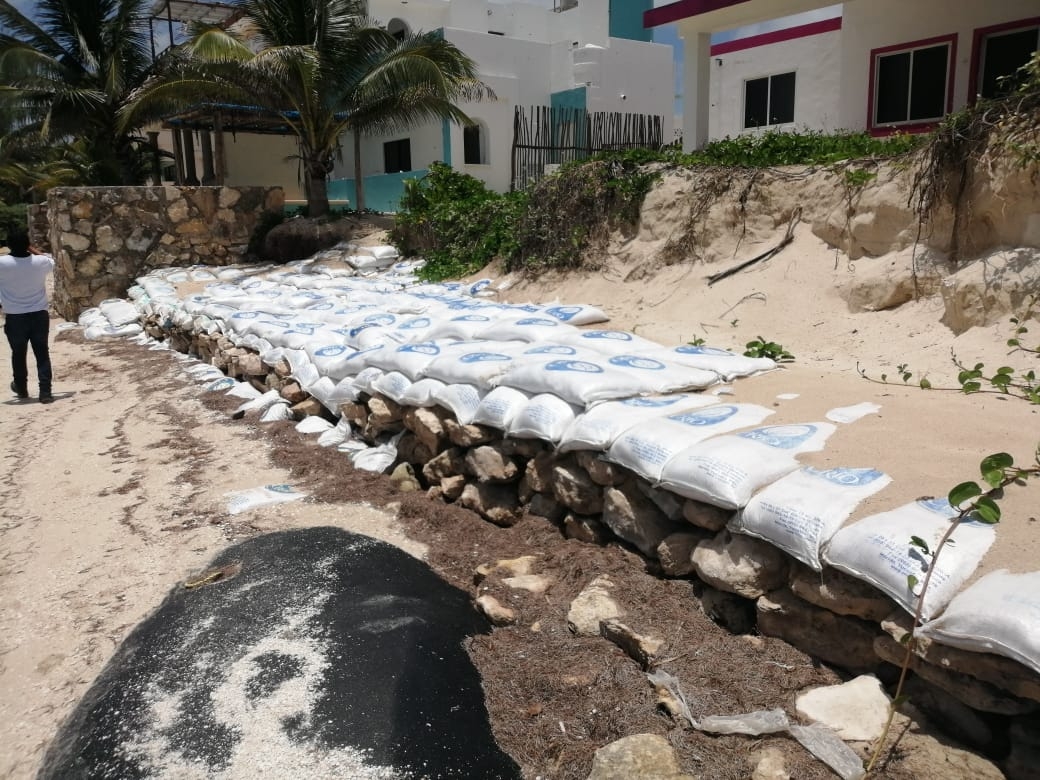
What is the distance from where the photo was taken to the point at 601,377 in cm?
373

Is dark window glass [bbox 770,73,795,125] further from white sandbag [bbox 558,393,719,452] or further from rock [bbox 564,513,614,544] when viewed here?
rock [bbox 564,513,614,544]

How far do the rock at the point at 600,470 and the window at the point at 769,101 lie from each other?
11.0 meters

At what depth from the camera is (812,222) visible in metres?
6.99

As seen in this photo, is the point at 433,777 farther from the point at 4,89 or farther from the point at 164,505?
the point at 4,89

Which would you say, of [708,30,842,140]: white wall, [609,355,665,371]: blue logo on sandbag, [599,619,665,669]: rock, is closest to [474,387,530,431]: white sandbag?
[609,355,665,371]: blue logo on sandbag

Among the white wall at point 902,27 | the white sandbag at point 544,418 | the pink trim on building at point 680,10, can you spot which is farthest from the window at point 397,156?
the white sandbag at point 544,418

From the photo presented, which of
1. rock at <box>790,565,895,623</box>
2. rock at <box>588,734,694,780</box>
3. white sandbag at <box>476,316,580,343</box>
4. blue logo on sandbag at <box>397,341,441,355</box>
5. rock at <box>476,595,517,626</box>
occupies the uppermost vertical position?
white sandbag at <box>476,316,580,343</box>

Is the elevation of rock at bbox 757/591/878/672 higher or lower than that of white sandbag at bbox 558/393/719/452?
lower

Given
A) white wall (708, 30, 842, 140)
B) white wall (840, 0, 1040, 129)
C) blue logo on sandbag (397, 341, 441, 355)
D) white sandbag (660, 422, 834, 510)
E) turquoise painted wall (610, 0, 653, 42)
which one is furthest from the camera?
turquoise painted wall (610, 0, 653, 42)

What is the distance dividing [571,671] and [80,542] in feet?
8.73

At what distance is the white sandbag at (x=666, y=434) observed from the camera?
303 centimetres

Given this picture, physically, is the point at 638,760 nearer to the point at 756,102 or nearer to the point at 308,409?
the point at 308,409

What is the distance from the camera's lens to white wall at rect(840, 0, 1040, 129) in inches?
344

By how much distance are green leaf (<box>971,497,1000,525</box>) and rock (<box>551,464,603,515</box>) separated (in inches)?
60.5
